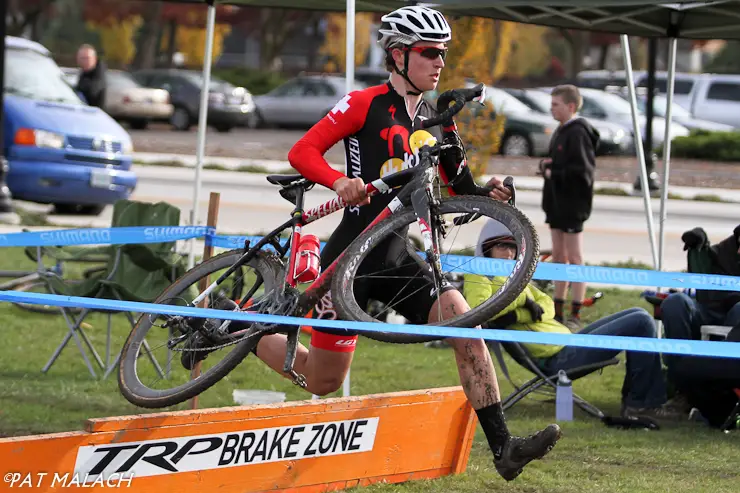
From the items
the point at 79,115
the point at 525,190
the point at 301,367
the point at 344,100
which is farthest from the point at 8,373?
the point at 525,190

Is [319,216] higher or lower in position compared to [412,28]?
lower

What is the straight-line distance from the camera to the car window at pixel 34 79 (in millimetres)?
16188

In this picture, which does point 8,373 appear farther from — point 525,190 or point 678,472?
point 525,190

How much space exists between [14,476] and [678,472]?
11.0ft

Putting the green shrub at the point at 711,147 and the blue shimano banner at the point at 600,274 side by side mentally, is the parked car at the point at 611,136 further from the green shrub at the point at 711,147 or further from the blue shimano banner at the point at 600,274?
the blue shimano banner at the point at 600,274

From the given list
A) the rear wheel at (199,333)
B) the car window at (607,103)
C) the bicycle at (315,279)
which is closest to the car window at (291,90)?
the car window at (607,103)

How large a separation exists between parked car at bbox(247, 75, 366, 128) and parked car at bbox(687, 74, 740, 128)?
876cm

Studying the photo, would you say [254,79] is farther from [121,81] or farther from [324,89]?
[121,81]

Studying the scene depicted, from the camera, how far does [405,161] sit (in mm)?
5602

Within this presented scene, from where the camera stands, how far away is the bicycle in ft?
17.3

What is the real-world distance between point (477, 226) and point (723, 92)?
723 inches

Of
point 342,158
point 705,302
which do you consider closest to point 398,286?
point 705,302

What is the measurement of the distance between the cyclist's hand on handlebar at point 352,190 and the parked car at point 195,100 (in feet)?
96.9

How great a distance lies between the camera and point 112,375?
28.9 feet
